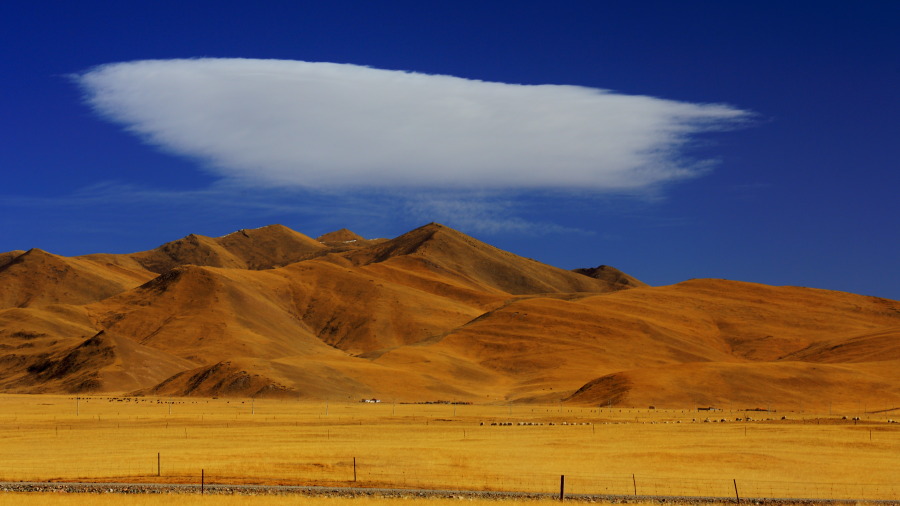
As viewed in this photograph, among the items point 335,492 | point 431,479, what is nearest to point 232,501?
point 335,492

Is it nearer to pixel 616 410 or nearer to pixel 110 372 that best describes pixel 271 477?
pixel 616 410

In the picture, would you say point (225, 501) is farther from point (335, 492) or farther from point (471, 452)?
point (471, 452)

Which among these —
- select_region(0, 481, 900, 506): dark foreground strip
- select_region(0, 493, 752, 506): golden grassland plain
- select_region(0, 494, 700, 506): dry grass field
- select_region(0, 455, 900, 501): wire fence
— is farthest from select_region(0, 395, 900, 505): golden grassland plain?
select_region(0, 494, 700, 506): dry grass field

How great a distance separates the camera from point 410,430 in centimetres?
8062

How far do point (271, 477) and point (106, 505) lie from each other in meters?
10.3

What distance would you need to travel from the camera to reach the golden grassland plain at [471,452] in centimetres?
4444

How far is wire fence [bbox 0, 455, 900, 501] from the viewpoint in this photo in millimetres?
41188

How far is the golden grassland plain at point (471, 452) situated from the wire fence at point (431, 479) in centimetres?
10

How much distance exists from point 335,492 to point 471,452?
19.4m

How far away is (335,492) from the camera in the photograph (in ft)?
130

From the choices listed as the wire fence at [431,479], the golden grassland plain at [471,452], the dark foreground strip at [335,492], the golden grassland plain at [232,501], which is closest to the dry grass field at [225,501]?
the golden grassland plain at [232,501]

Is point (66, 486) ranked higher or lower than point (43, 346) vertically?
lower

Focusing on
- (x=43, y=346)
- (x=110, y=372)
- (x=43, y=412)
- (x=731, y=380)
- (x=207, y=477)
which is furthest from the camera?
(x=43, y=346)

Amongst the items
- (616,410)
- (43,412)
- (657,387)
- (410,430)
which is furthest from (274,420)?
(657,387)
